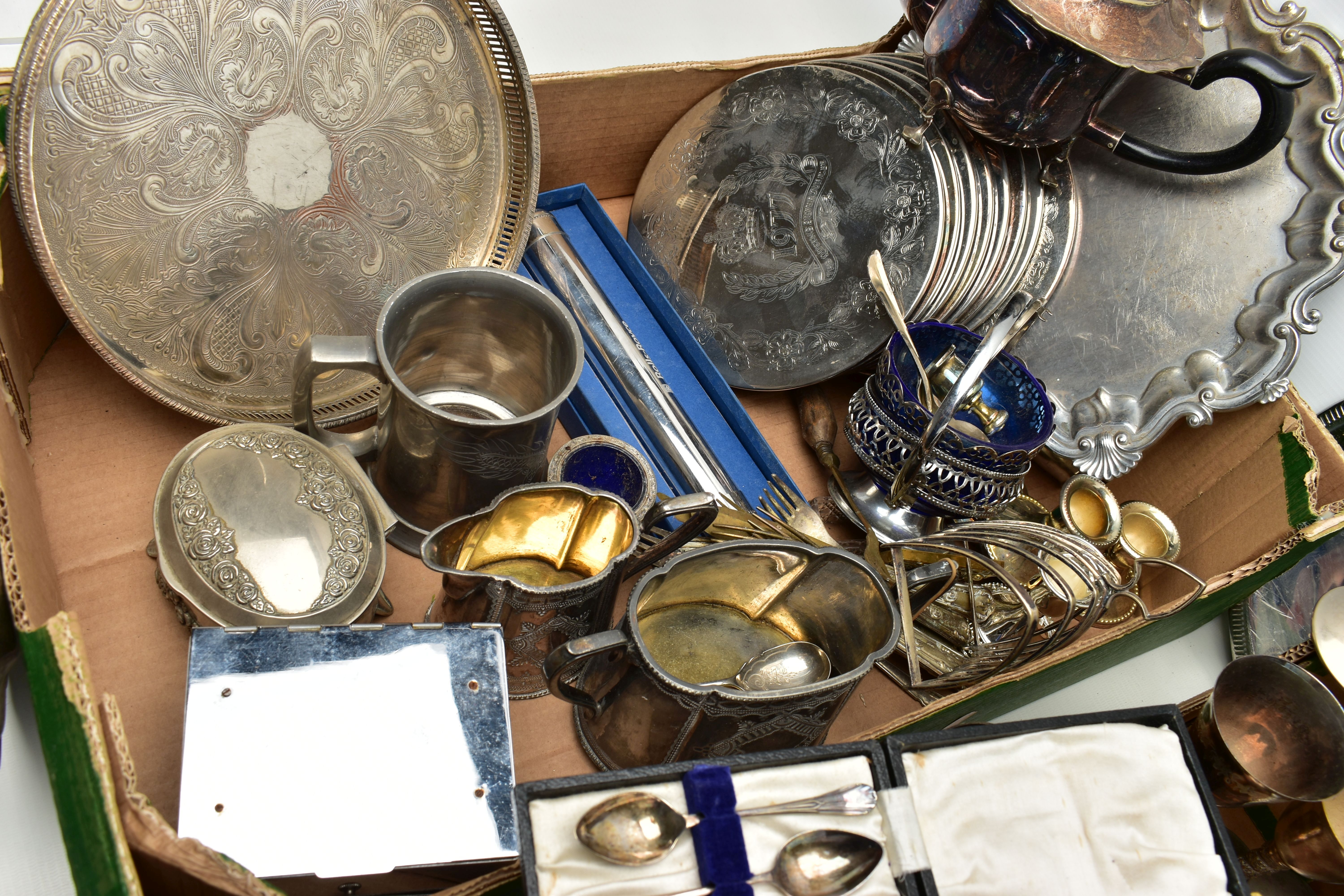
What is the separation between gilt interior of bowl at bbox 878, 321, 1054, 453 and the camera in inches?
40.3

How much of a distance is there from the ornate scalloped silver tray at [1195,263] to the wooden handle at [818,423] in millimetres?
227

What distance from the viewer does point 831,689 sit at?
694mm

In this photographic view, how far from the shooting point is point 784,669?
85cm

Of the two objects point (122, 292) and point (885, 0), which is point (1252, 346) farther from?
point (122, 292)

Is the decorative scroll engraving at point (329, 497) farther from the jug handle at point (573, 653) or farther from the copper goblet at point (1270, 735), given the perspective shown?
the copper goblet at point (1270, 735)

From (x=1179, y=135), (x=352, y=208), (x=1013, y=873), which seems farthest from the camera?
(x=1179, y=135)

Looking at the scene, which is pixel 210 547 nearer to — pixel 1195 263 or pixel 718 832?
pixel 718 832

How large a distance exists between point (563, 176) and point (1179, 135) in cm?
72

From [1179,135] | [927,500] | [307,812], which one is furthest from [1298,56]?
[307,812]

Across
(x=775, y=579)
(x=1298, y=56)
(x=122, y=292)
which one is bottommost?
(x=775, y=579)

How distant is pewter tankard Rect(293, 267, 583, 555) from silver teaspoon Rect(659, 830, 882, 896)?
373 millimetres

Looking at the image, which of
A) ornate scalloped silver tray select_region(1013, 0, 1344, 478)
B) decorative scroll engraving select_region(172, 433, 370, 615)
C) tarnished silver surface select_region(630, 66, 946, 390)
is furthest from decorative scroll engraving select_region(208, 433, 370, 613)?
ornate scalloped silver tray select_region(1013, 0, 1344, 478)

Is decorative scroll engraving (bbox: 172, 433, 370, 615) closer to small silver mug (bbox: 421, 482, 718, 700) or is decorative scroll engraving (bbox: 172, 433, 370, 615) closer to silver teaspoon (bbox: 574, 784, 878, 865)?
small silver mug (bbox: 421, 482, 718, 700)

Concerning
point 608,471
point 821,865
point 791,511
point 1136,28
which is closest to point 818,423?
point 791,511
